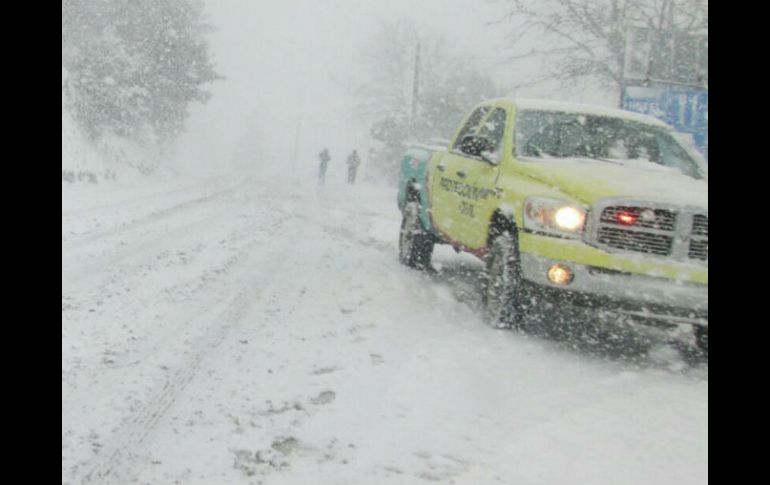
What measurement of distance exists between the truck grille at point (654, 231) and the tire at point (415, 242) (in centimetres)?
350

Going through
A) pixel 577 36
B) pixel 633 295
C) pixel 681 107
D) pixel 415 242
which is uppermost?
pixel 577 36

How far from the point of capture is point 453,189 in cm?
688

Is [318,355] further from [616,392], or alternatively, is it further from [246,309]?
[616,392]

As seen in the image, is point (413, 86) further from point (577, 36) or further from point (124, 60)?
point (124, 60)

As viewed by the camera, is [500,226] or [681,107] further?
[681,107]

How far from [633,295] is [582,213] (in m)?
0.66

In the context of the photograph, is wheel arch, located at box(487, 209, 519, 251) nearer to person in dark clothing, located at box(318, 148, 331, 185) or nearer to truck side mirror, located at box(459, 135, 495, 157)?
truck side mirror, located at box(459, 135, 495, 157)

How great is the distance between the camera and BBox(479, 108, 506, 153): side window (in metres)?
6.38

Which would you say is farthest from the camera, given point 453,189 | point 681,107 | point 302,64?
point 302,64

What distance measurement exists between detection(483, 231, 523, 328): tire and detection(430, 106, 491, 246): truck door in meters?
0.99

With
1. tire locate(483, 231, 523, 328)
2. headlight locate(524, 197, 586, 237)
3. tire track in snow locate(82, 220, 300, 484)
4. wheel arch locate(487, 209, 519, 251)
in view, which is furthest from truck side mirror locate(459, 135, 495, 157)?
tire track in snow locate(82, 220, 300, 484)

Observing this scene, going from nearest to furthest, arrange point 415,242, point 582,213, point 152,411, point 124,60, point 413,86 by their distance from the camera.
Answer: point 152,411
point 582,213
point 415,242
point 124,60
point 413,86

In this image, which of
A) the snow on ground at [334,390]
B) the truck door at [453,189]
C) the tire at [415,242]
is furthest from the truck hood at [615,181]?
the tire at [415,242]

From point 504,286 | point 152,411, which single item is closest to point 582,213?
point 504,286
